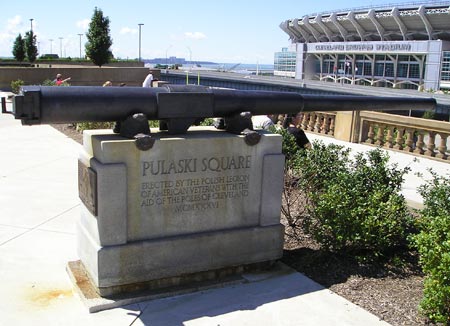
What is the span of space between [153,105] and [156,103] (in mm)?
33

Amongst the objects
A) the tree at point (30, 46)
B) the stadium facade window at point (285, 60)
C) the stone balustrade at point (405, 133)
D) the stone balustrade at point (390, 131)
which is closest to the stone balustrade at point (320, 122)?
the stone balustrade at point (390, 131)

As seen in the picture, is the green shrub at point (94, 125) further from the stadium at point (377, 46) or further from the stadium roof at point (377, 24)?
the stadium roof at point (377, 24)

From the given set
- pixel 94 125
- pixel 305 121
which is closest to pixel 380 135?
pixel 305 121

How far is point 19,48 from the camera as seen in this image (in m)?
57.3

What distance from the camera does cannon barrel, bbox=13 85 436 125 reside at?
4137 mm

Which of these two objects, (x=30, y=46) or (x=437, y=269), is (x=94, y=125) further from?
(x=30, y=46)

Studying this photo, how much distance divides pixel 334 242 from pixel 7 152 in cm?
831

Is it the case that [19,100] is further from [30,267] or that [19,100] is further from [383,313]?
[383,313]

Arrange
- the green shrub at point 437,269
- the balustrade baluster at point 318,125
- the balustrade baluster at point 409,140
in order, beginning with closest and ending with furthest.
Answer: the green shrub at point 437,269, the balustrade baluster at point 409,140, the balustrade baluster at point 318,125

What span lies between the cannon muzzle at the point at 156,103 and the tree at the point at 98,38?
35.9m

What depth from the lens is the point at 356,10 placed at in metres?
103

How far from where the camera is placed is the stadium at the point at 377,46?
8425 cm

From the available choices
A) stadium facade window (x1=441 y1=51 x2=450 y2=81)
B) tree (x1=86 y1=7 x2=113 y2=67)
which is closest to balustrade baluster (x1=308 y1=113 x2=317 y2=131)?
tree (x1=86 y1=7 x2=113 y2=67)

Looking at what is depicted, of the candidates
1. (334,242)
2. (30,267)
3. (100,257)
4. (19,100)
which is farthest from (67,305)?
(334,242)
